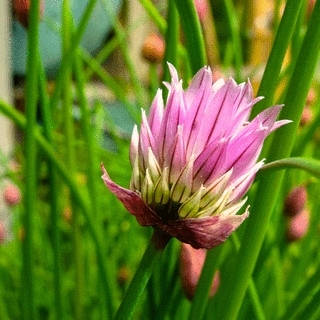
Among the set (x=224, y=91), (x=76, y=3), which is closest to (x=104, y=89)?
(x=76, y=3)

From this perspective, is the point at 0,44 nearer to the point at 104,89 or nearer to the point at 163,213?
the point at 104,89

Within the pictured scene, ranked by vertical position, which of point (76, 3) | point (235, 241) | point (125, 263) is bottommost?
point (125, 263)

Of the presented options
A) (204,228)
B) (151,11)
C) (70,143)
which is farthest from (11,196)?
(204,228)

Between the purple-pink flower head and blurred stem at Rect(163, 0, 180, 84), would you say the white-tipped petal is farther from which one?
blurred stem at Rect(163, 0, 180, 84)

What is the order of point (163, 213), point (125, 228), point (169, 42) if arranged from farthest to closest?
point (125, 228) < point (169, 42) < point (163, 213)

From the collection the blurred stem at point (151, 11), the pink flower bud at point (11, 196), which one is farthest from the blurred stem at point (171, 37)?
the pink flower bud at point (11, 196)

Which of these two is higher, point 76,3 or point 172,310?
point 76,3
